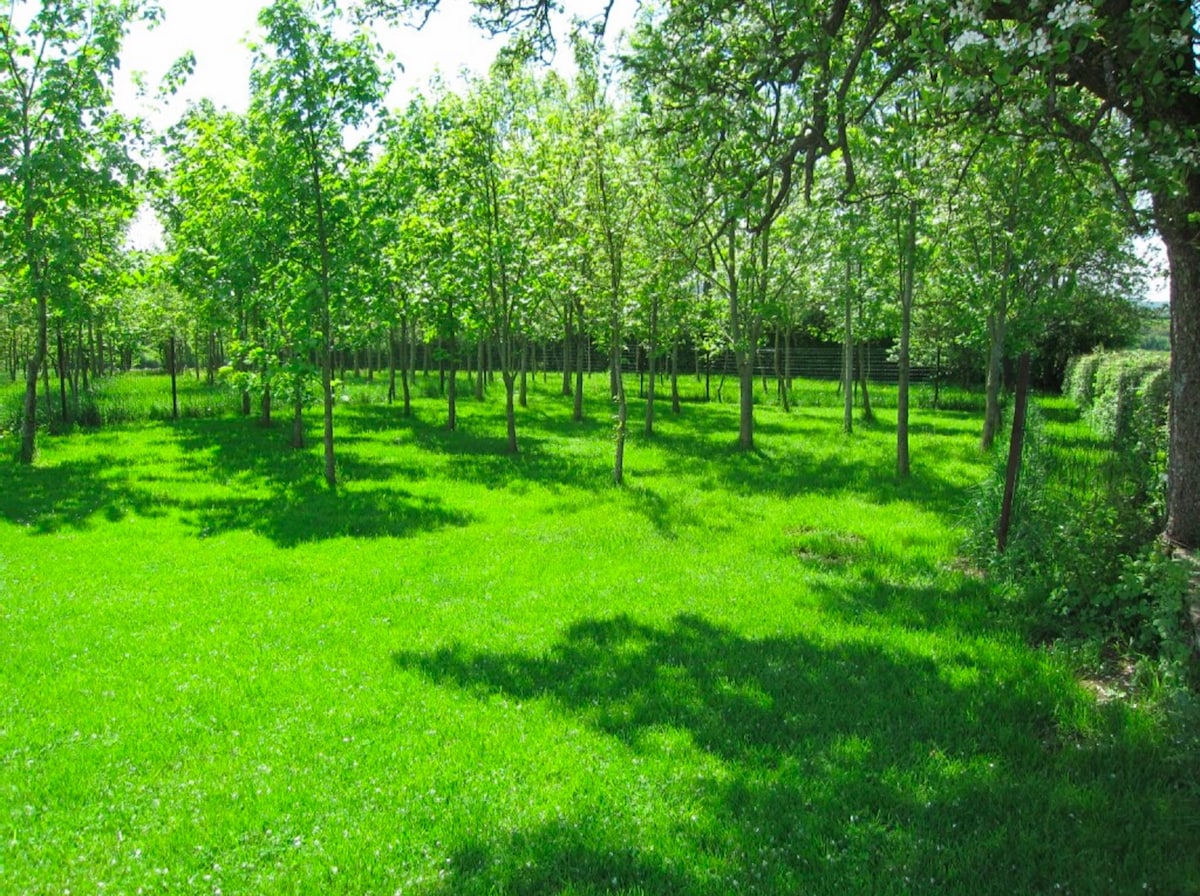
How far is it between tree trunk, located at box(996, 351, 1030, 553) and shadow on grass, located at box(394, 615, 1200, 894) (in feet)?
8.45

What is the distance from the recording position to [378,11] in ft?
24.4

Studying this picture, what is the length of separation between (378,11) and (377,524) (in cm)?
681

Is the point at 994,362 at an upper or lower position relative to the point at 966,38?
lower

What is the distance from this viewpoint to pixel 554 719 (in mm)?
5211

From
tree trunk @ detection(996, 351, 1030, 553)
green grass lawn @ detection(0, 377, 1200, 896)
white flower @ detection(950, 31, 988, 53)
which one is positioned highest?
white flower @ detection(950, 31, 988, 53)

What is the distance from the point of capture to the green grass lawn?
3.72m

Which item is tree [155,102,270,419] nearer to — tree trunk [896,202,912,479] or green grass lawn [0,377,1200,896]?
green grass lawn [0,377,1200,896]

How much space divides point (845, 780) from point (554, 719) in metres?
1.96

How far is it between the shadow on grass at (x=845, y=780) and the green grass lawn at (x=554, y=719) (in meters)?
0.02

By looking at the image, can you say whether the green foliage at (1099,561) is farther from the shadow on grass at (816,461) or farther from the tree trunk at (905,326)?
the tree trunk at (905,326)

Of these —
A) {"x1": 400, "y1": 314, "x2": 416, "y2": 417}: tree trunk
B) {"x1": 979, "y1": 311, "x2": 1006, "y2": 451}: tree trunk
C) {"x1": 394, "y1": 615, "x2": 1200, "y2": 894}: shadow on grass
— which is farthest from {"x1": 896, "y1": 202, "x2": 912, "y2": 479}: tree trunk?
{"x1": 400, "y1": 314, "x2": 416, "y2": 417}: tree trunk

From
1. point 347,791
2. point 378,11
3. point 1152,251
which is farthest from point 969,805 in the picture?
point 1152,251

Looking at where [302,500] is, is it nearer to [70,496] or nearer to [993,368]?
[70,496]

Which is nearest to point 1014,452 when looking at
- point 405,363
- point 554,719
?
point 554,719
